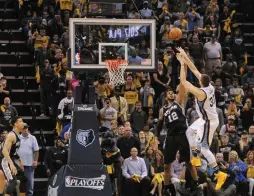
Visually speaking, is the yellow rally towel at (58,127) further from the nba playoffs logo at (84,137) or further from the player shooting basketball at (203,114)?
the player shooting basketball at (203,114)

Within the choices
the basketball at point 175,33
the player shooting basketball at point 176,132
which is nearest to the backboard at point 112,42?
the player shooting basketball at point 176,132

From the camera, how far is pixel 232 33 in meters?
31.2

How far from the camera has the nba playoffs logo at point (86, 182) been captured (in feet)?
66.6

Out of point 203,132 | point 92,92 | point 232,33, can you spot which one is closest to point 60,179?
point 92,92

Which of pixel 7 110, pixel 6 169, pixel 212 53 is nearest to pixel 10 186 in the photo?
pixel 6 169

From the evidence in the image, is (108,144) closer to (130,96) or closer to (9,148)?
(9,148)

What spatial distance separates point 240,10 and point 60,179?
45.8 feet

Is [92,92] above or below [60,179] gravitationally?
above

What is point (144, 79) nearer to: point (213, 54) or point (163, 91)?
point (163, 91)

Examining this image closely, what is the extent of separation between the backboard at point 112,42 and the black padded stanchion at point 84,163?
1021 millimetres

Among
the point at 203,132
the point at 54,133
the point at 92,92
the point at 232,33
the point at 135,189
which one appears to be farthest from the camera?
the point at 232,33

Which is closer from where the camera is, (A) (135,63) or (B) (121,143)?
(A) (135,63)

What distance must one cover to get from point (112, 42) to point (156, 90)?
6671 millimetres

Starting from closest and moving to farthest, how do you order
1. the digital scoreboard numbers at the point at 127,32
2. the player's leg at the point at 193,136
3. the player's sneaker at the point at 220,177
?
the player's leg at the point at 193,136 → the player's sneaker at the point at 220,177 → the digital scoreboard numbers at the point at 127,32
